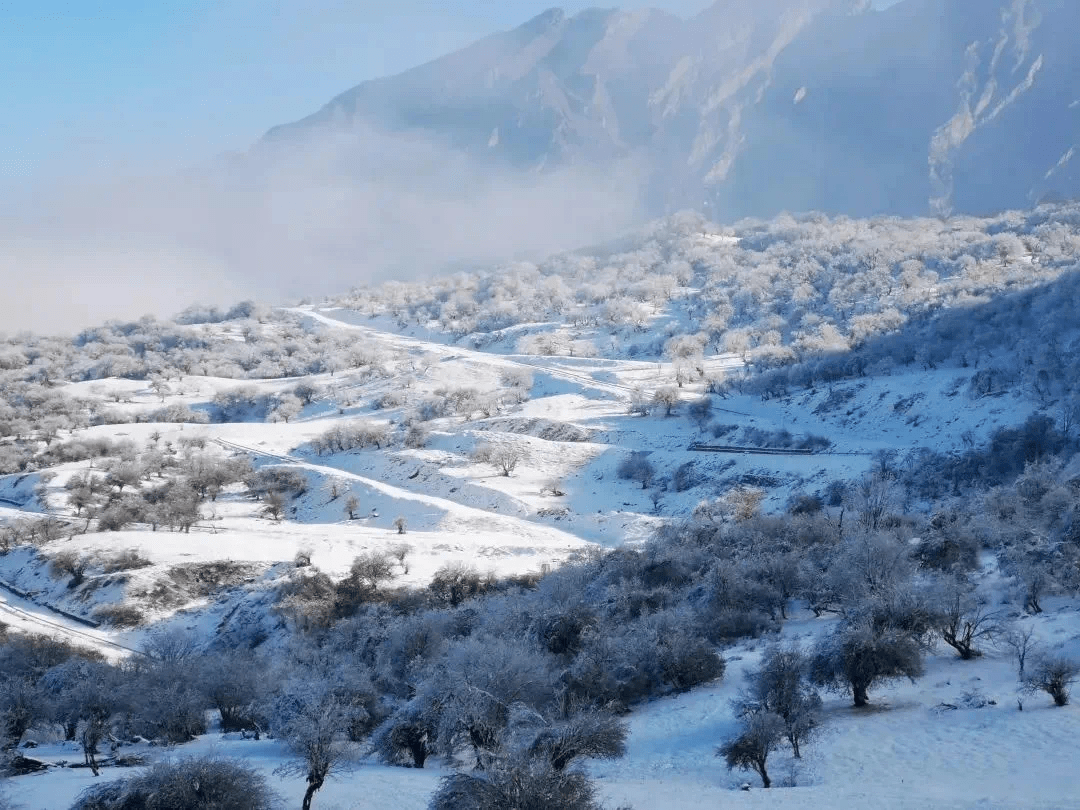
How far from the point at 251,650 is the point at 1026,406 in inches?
2576

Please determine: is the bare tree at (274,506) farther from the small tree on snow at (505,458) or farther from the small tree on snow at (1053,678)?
the small tree on snow at (1053,678)

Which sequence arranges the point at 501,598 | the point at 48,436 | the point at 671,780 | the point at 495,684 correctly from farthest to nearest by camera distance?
1. the point at 48,436
2. the point at 501,598
3. the point at 495,684
4. the point at 671,780

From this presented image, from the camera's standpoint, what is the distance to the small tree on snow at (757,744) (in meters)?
20.5

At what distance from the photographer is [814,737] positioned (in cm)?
A: 2306

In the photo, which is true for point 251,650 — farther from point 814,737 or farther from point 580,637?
point 814,737

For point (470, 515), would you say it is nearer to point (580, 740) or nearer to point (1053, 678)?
point (580, 740)

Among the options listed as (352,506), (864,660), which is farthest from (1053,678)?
(352,506)

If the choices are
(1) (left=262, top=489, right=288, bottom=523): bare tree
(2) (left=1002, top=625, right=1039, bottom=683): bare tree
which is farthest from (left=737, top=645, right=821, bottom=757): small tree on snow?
(1) (left=262, top=489, right=288, bottom=523): bare tree

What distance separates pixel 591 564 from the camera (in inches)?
1917

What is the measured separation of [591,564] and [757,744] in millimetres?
28303

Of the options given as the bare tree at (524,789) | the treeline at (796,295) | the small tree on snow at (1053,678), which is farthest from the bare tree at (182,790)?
the treeline at (796,295)

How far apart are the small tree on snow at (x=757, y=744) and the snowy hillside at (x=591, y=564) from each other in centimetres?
10

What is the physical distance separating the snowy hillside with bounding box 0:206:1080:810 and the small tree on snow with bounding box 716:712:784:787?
0.31 feet

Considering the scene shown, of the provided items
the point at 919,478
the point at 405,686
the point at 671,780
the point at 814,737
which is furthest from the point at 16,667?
the point at 919,478
